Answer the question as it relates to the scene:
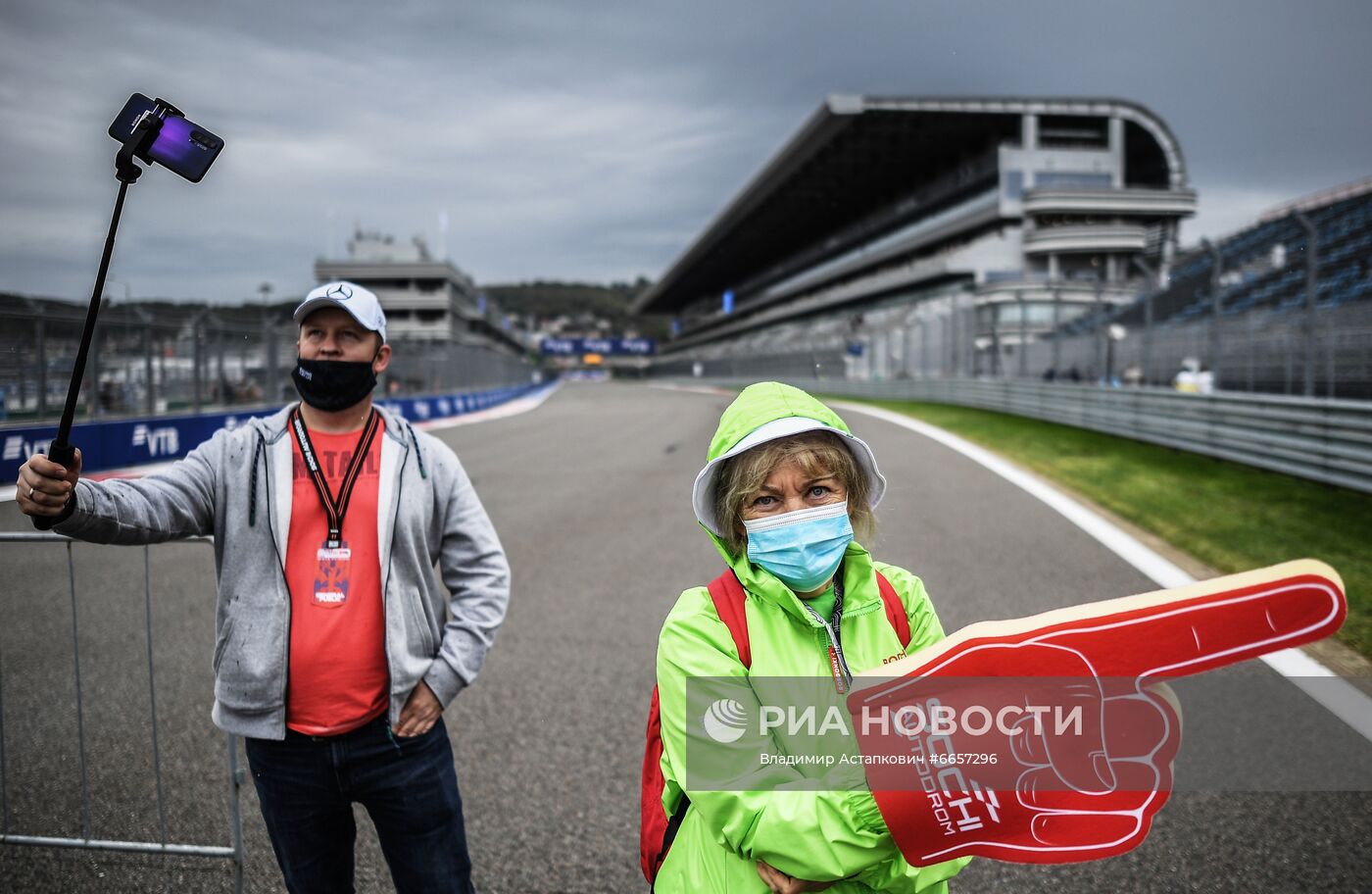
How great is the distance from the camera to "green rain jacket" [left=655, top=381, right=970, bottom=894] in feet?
4.33

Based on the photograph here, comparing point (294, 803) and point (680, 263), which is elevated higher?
point (680, 263)

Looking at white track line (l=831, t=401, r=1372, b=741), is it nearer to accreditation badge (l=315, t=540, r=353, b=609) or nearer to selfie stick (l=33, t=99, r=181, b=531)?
accreditation badge (l=315, t=540, r=353, b=609)

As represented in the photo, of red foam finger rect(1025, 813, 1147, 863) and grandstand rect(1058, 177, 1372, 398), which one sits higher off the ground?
grandstand rect(1058, 177, 1372, 398)

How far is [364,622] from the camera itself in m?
2.22

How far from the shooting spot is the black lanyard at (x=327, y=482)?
87.2 inches

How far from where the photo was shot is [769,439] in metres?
1.62

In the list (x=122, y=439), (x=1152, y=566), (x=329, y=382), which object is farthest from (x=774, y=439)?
(x=122, y=439)

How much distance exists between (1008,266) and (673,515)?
4638 centimetres

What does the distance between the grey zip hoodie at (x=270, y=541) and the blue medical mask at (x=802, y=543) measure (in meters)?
1.05

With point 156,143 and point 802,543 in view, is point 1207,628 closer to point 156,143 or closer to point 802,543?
point 802,543

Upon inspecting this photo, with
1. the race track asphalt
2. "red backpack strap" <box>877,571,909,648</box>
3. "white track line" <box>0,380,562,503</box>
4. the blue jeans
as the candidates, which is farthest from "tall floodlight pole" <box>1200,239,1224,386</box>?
the blue jeans

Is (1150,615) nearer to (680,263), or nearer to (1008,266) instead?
(1008,266)

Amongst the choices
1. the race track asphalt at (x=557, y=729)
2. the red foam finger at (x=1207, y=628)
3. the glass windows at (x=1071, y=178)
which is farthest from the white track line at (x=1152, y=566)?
the glass windows at (x=1071, y=178)

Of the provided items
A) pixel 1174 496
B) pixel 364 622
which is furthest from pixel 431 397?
pixel 364 622
